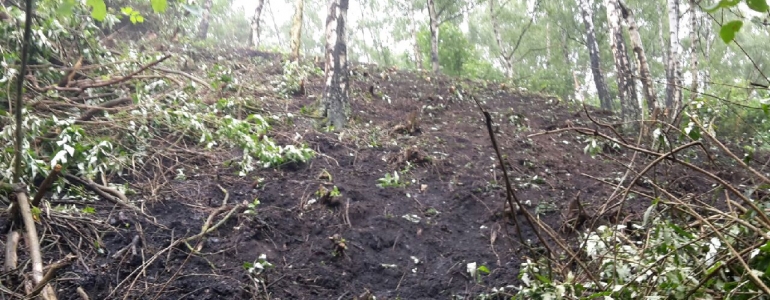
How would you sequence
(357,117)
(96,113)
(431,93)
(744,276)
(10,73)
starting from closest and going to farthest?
(744,276) → (10,73) → (96,113) → (357,117) → (431,93)

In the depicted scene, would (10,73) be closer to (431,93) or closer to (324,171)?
(324,171)

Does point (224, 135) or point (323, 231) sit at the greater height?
point (224, 135)

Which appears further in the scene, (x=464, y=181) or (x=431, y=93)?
(x=431, y=93)

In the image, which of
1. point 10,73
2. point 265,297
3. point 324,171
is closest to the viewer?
point 265,297

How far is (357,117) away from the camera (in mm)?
7480

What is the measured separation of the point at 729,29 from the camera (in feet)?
4.25

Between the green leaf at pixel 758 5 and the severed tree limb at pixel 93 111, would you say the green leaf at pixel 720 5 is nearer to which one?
the green leaf at pixel 758 5

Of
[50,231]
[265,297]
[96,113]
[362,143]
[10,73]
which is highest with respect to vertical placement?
[10,73]

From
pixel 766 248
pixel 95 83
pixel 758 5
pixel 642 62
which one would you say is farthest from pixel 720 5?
pixel 642 62

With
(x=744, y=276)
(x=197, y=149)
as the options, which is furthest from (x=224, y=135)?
(x=744, y=276)

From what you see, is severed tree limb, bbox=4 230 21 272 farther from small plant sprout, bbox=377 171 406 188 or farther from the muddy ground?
small plant sprout, bbox=377 171 406 188

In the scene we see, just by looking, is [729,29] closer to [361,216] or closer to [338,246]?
[338,246]

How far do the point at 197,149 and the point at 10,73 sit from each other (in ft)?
5.43

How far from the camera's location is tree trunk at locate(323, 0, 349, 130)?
7.04 m
